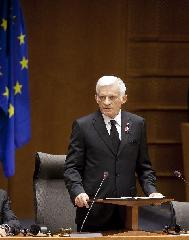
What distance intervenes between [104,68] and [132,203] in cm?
427

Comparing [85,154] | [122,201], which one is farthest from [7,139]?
[122,201]

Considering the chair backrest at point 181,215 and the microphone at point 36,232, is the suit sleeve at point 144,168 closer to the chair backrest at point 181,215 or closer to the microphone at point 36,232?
the chair backrest at point 181,215

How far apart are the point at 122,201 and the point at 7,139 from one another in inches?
119

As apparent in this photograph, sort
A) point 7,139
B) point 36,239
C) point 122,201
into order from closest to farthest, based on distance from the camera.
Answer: point 36,239, point 122,201, point 7,139

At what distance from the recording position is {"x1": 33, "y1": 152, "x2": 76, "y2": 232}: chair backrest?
5020 mm

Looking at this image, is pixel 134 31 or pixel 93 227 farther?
pixel 134 31

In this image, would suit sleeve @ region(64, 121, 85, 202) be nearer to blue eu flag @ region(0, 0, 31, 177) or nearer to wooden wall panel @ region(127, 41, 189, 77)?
blue eu flag @ region(0, 0, 31, 177)

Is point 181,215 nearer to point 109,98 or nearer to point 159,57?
point 109,98

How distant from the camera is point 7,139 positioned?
6094 millimetres

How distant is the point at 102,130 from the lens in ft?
11.8

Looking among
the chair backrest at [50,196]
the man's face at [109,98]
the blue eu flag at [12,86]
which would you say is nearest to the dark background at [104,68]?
the blue eu flag at [12,86]

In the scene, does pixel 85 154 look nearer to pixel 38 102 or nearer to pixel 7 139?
pixel 7 139

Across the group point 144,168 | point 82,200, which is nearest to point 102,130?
point 144,168

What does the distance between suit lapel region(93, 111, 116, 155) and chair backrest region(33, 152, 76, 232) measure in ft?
4.69
